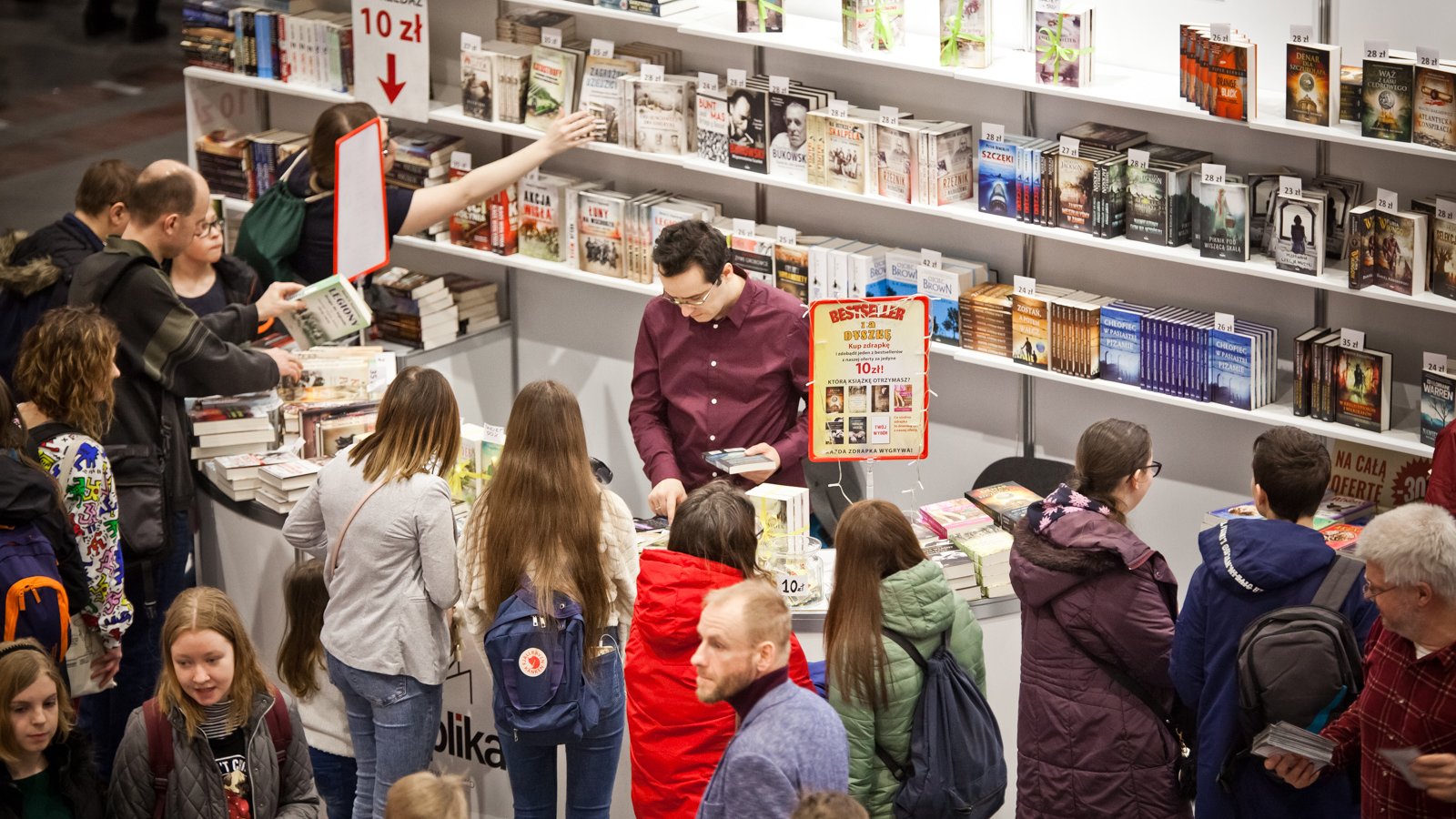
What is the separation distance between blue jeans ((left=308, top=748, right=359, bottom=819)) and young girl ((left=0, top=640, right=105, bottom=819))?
1.08 metres

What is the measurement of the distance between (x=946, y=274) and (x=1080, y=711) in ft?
8.62

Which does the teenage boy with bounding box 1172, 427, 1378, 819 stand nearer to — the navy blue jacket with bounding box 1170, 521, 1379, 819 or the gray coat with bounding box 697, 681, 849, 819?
the navy blue jacket with bounding box 1170, 521, 1379, 819

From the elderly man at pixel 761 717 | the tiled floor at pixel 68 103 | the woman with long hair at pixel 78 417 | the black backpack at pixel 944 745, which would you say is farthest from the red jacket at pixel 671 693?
the tiled floor at pixel 68 103

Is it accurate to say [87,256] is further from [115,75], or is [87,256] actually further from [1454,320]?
[115,75]

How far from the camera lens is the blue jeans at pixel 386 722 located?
15.8 feet

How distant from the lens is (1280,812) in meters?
3.99

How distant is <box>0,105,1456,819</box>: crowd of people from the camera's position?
3543 millimetres

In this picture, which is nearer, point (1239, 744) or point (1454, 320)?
point (1239, 744)

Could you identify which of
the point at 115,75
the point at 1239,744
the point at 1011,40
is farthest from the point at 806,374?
the point at 115,75

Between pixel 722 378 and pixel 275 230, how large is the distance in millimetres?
2121

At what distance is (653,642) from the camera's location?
4.19m

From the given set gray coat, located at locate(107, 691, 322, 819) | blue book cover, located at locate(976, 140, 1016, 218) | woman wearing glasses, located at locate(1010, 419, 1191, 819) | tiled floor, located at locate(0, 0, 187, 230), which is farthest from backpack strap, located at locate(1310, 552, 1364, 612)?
tiled floor, located at locate(0, 0, 187, 230)

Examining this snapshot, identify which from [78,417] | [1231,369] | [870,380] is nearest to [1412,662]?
[870,380]

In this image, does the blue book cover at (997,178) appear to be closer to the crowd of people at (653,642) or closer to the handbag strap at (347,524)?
the crowd of people at (653,642)
